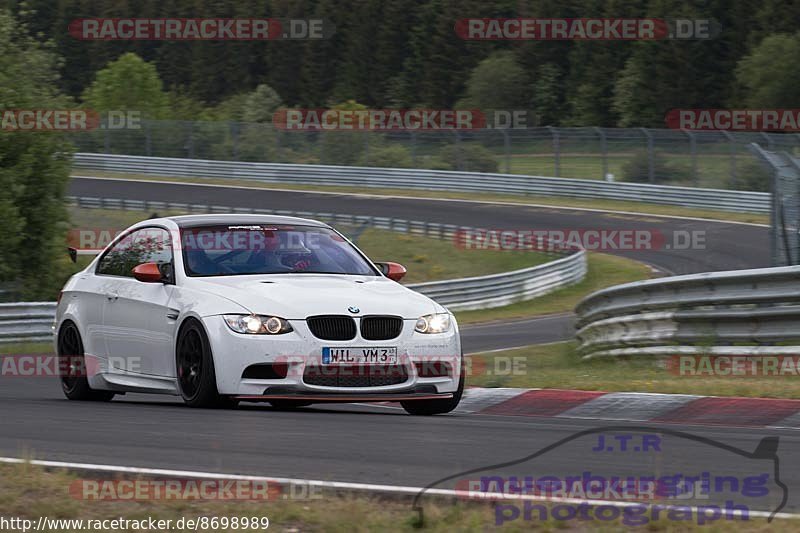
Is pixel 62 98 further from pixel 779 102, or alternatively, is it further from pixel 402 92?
pixel 402 92

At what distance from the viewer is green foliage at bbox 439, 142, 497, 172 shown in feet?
167

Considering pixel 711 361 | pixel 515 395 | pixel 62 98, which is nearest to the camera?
pixel 515 395

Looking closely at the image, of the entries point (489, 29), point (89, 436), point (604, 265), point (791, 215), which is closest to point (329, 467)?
point (89, 436)

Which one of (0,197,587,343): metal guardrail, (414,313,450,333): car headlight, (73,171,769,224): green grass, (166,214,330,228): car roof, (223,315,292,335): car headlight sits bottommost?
(0,197,587,343): metal guardrail

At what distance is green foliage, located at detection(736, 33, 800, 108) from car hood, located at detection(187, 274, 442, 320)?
72.5 metres

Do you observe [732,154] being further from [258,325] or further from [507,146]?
[258,325]

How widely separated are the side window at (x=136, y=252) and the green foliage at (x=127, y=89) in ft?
282

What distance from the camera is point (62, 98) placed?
92.8 ft

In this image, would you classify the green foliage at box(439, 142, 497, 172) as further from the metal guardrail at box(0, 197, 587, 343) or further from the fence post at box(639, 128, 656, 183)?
the metal guardrail at box(0, 197, 587, 343)

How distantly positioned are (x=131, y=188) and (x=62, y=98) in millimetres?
24679

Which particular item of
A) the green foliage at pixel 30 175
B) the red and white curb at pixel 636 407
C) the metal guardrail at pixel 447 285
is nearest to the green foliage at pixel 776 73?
the metal guardrail at pixel 447 285

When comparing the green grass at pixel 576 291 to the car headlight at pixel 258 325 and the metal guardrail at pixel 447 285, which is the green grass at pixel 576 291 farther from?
the car headlight at pixel 258 325

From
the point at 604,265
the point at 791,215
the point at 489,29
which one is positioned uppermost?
the point at 489,29


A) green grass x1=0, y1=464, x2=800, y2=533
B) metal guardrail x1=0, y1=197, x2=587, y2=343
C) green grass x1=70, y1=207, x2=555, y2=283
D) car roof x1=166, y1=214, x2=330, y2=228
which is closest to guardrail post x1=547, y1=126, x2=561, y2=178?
metal guardrail x1=0, y1=197, x2=587, y2=343
